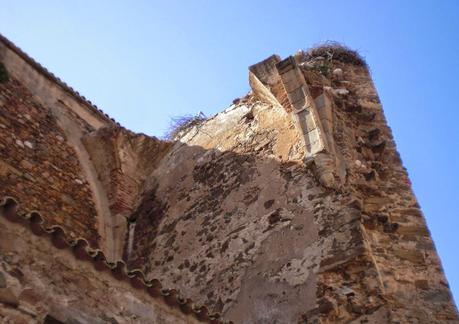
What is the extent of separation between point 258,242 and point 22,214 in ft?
11.0

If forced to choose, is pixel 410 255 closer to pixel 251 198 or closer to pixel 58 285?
pixel 251 198

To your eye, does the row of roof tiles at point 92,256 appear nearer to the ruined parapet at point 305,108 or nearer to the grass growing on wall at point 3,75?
the ruined parapet at point 305,108

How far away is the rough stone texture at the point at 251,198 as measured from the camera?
5.82 meters

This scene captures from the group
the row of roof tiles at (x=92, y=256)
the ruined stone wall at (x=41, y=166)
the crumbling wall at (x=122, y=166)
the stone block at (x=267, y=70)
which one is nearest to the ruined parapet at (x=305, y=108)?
the stone block at (x=267, y=70)

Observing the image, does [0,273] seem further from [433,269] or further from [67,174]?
[67,174]

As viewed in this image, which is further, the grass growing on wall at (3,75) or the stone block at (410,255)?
the grass growing on wall at (3,75)

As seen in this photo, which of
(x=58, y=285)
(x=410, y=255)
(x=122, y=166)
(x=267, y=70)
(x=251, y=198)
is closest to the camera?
(x=58, y=285)

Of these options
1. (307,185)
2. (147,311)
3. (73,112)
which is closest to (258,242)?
(307,185)

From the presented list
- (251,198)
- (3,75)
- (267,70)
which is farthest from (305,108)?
(3,75)

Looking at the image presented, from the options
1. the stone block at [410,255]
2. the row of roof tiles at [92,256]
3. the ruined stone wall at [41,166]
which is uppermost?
the ruined stone wall at [41,166]

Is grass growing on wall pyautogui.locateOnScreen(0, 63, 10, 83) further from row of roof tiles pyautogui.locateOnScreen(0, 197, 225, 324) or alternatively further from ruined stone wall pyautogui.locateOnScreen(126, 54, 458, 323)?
row of roof tiles pyautogui.locateOnScreen(0, 197, 225, 324)

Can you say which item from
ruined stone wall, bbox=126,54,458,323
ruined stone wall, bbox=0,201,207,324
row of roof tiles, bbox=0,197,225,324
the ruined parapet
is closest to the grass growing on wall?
ruined stone wall, bbox=126,54,458,323

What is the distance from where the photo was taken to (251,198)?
24.4 ft

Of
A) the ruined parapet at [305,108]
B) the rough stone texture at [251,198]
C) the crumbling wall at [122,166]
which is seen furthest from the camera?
the crumbling wall at [122,166]
